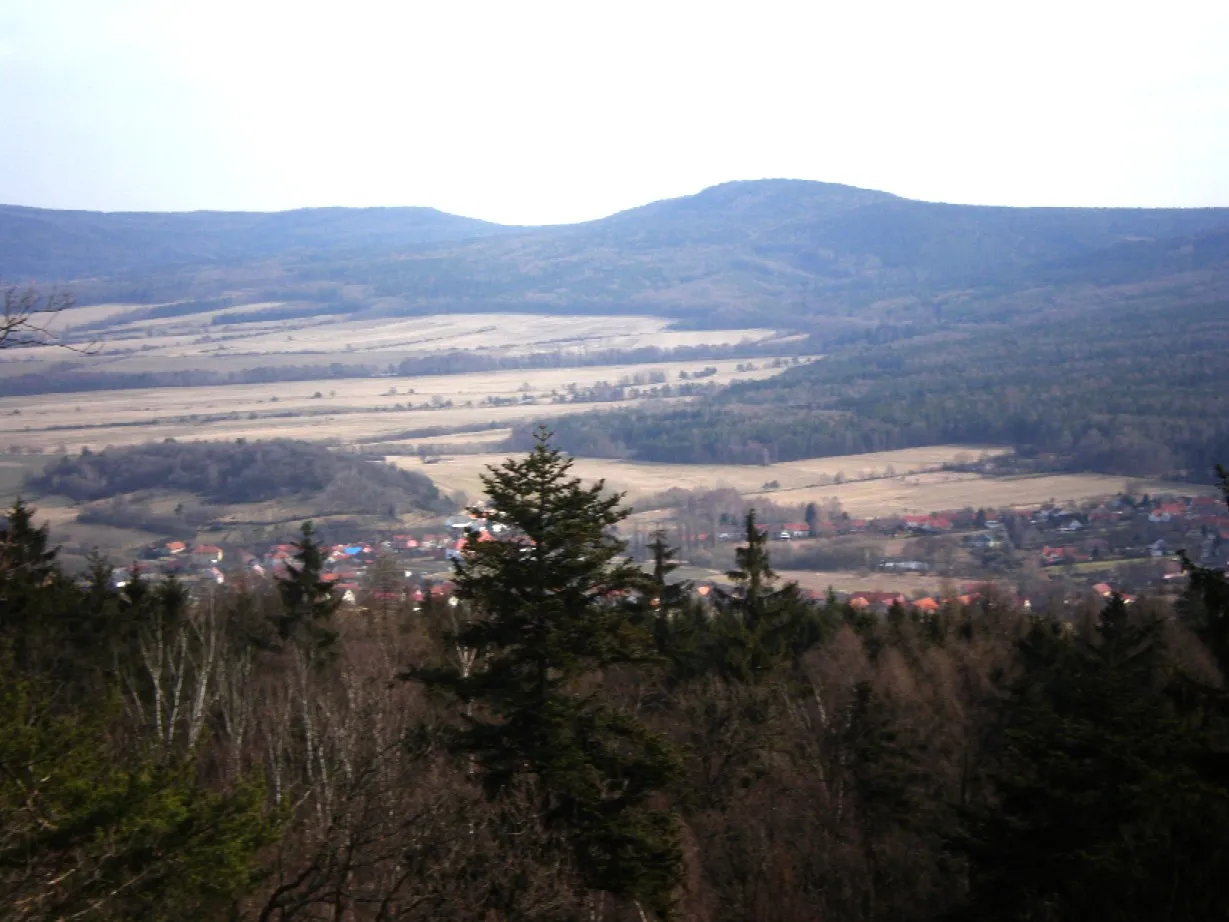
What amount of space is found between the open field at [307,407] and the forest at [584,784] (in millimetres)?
37197

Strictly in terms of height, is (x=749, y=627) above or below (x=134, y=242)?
below

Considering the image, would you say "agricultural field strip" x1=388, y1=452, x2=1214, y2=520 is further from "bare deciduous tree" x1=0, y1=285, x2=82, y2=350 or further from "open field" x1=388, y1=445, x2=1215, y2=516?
"bare deciduous tree" x1=0, y1=285, x2=82, y2=350

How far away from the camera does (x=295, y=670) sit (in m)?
16.4

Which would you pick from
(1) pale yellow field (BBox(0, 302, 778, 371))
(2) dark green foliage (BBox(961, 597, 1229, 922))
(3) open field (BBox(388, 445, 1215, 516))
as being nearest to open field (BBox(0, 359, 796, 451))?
(1) pale yellow field (BBox(0, 302, 778, 371))

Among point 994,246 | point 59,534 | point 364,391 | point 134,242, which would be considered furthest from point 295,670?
point 134,242

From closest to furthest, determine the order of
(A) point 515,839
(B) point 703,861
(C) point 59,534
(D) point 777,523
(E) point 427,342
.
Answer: (A) point 515,839 → (B) point 703,861 → (C) point 59,534 → (D) point 777,523 → (E) point 427,342

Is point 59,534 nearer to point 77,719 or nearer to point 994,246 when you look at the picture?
point 77,719

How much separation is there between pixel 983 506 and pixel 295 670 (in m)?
26.3

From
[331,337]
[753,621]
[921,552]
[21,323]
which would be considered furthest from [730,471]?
[331,337]

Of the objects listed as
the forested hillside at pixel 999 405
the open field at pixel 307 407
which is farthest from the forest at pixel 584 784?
the open field at pixel 307 407

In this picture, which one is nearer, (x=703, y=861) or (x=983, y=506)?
(x=703, y=861)

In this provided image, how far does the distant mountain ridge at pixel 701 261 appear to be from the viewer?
13100 cm

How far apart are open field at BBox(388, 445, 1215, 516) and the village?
1625mm

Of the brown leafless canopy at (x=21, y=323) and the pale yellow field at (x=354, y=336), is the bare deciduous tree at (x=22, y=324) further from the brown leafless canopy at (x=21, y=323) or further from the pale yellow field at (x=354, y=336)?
the pale yellow field at (x=354, y=336)
